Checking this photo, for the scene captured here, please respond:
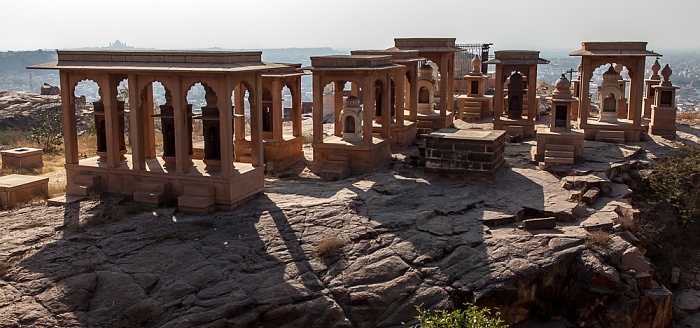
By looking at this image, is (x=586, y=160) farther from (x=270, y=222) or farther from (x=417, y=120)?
(x=270, y=222)

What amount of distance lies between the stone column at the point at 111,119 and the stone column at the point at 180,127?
5.70 feet

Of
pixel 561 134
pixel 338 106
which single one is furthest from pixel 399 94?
pixel 561 134

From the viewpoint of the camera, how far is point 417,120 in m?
24.3

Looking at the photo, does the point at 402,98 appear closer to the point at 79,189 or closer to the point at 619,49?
the point at 619,49

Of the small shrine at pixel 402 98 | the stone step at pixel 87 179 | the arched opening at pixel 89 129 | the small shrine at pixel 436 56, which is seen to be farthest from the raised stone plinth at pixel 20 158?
the small shrine at pixel 436 56

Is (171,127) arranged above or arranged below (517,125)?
above

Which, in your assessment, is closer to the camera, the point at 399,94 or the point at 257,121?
the point at 257,121

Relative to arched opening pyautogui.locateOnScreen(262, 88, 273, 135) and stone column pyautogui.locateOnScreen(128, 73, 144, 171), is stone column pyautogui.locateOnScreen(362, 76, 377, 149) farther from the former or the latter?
stone column pyautogui.locateOnScreen(128, 73, 144, 171)

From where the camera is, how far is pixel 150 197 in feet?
47.5

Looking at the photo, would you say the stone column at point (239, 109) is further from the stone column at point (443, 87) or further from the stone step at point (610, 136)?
the stone step at point (610, 136)

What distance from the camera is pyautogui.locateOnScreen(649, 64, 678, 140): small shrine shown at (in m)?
22.9

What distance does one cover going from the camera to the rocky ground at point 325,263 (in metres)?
10.8

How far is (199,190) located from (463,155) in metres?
7.07

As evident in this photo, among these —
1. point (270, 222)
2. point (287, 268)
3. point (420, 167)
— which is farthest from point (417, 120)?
point (287, 268)
